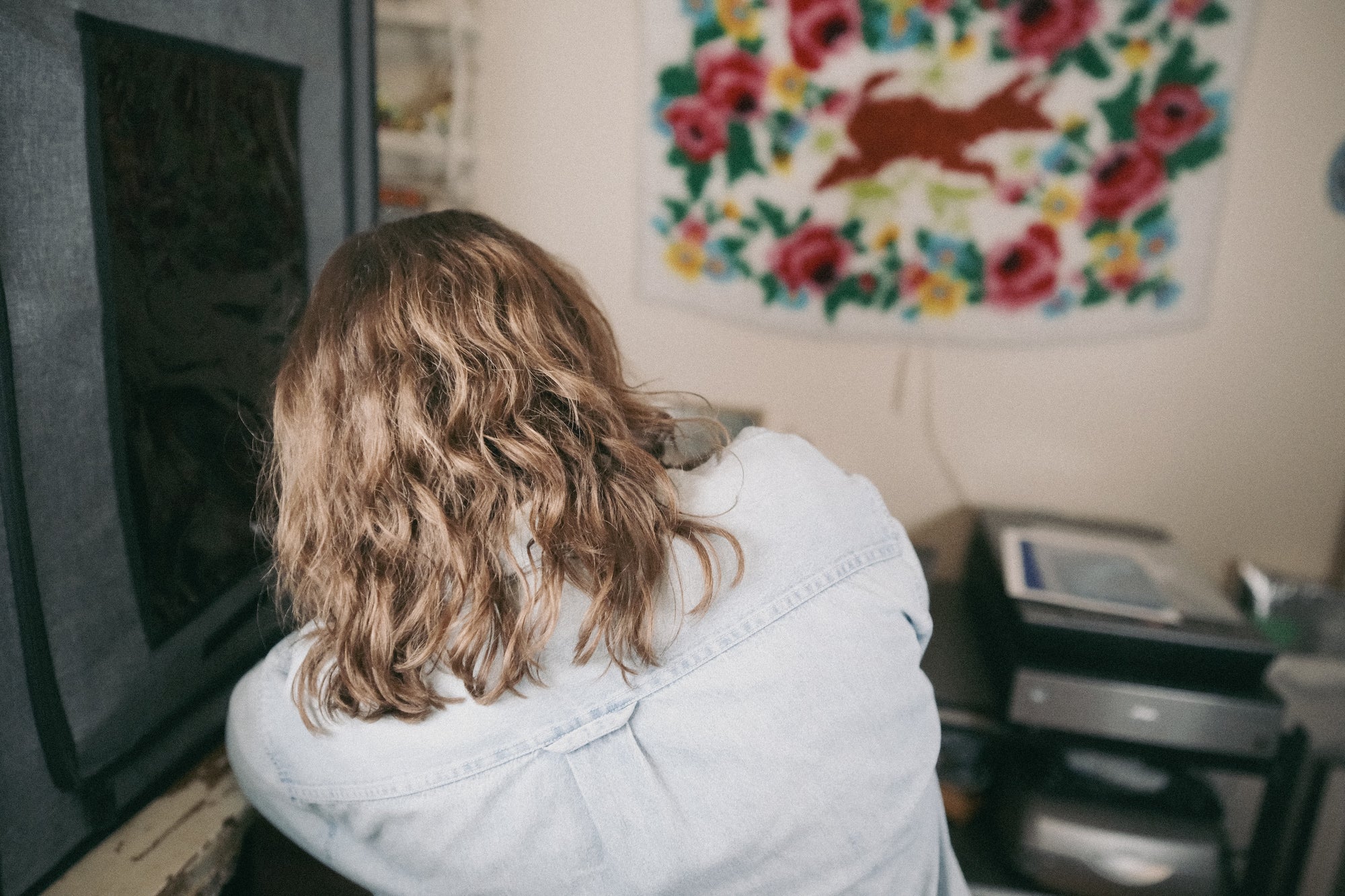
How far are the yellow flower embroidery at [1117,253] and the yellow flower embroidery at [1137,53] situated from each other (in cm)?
31

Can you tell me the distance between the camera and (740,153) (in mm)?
1607

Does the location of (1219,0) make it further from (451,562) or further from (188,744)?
(188,744)

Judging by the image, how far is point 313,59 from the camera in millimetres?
911

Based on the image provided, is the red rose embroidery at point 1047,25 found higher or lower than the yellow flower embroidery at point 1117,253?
higher

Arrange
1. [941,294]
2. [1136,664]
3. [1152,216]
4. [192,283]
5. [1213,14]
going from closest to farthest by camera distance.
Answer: [192,283] → [1136,664] → [1213,14] → [1152,216] → [941,294]

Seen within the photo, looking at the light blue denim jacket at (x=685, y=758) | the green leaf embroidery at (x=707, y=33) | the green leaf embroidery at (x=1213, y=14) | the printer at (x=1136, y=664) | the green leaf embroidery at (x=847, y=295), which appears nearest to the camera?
the light blue denim jacket at (x=685, y=758)

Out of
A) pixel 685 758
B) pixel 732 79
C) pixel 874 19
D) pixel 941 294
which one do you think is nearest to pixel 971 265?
pixel 941 294

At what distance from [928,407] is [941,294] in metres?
0.24

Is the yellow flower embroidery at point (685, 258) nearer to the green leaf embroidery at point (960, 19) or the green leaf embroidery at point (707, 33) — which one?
the green leaf embroidery at point (707, 33)

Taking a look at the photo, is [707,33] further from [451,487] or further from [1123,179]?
[451,487]

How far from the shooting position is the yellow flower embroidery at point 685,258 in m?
1.68

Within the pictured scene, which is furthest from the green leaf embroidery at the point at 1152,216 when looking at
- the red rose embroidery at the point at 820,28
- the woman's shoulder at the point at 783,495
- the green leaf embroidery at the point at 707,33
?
the woman's shoulder at the point at 783,495

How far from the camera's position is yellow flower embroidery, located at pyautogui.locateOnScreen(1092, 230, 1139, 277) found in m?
1.56

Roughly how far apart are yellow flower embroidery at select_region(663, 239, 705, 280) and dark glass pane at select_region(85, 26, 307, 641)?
892 mm
